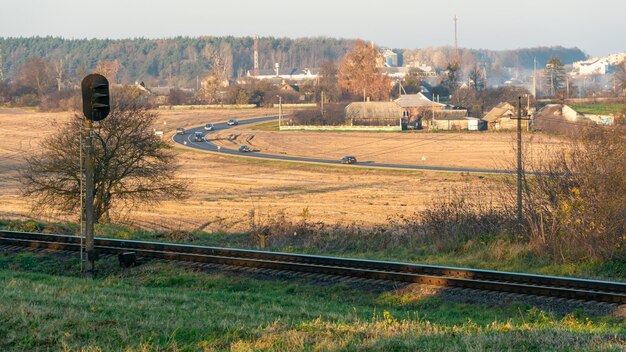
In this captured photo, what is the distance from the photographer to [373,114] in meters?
104

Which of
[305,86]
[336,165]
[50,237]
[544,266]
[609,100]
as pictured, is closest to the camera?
[544,266]

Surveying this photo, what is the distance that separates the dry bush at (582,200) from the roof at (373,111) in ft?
266

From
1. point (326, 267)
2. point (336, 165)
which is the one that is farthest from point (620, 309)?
point (336, 165)

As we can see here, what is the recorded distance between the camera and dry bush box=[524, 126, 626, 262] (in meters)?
17.6

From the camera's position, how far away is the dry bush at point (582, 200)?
17.6 metres

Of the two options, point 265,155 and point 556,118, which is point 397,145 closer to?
point 265,155

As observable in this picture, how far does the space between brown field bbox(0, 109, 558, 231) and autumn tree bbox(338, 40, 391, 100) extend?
32695 millimetres

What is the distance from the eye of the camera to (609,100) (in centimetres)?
11762

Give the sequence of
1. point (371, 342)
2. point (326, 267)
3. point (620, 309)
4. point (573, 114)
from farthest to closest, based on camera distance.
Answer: point (573, 114) < point (326, 267) < point (620, 309) < point (371, 342)

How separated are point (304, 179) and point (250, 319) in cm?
4986

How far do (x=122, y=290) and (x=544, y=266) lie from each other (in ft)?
29.5

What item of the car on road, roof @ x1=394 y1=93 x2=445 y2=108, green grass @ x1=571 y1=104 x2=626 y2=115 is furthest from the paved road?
green grass @ x1=571 y1=104 x2=626 y2=115

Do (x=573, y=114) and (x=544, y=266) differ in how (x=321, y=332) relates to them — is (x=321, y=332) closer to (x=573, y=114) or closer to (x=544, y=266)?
(x=544, y=266)

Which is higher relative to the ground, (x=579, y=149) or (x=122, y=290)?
(x=579, y=149)
